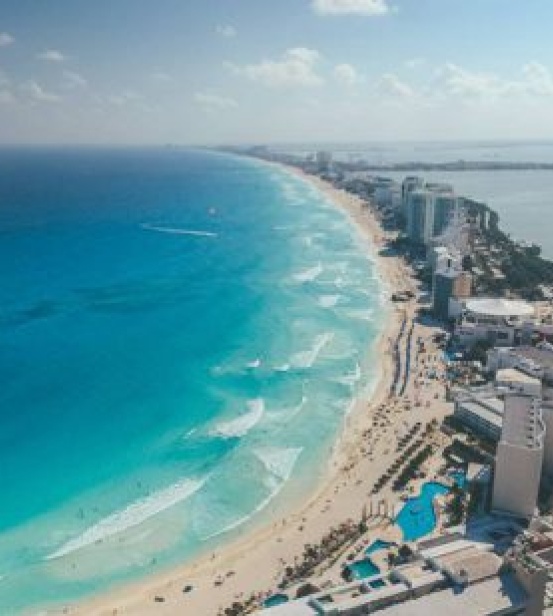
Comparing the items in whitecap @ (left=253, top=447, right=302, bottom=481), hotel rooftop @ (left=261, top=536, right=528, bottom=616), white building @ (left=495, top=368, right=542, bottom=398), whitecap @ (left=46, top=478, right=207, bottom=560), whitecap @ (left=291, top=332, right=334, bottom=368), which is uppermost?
white building @ (left=495, top=368, right=542, bottom=398)

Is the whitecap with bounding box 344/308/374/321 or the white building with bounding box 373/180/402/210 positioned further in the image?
the white building with bounding box 373/180/402/210

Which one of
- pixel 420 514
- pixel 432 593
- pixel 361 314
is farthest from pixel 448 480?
pixel 361 314

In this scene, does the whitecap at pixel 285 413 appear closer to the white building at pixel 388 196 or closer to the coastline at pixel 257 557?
the coastline at pixel 257 557

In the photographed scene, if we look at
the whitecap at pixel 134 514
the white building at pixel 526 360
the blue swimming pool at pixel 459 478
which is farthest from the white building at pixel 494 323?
the whitecap at pixel 134 514

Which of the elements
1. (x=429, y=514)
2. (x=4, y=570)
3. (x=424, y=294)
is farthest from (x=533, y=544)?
(x=424, y=294)

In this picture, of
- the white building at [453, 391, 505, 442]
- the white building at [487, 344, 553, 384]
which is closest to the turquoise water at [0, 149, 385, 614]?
the white building at [453, 391, 505, 442]

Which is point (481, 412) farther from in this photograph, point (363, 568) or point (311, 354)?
point (311, 354)

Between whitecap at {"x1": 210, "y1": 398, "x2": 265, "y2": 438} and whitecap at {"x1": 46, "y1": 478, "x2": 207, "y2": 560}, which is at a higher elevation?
whitecap at {"x1": 210, "y1": 398, "x2": 265, "y2": 438}

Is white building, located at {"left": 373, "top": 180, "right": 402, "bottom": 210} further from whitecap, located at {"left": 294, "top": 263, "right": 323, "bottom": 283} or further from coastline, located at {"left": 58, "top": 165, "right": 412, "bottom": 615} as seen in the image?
coastline, located at {"left": 58, "top": 165, "right": 412, "bottom": 615}
